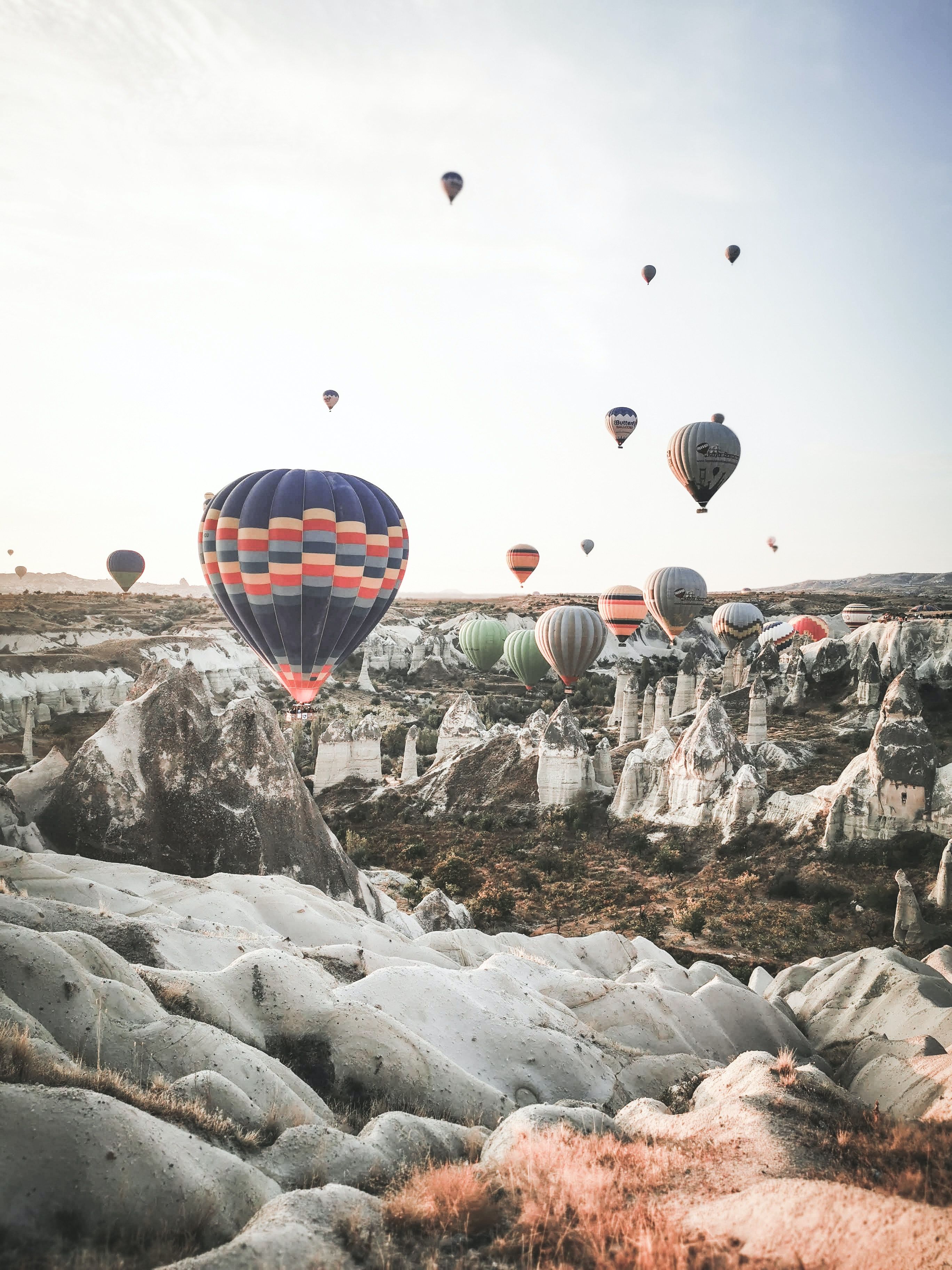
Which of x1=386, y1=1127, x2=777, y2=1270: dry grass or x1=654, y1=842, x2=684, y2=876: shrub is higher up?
x1=386, y1=1127, x2=777, y2=1270: dry grass

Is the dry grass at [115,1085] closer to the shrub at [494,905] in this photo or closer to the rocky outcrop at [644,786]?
the shrub at [494,905]

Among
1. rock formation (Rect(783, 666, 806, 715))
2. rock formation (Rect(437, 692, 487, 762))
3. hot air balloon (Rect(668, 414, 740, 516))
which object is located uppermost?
hot air balloon (Rect(668, 414, 740, 516))

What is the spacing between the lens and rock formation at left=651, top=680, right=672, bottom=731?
3955 cm

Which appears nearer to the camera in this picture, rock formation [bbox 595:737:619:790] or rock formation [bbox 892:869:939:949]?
rock formation [bbox 892:869:939:949]

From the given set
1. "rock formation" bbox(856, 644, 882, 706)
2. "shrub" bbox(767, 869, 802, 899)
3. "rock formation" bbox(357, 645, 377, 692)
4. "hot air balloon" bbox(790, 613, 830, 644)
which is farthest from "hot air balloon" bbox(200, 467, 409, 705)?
"hot air balloon" bbox(790, 613, 830, 644)

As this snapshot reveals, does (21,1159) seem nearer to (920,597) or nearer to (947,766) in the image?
(947,766)

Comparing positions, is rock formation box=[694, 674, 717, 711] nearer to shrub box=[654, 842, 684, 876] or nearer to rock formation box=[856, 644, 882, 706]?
shrub box=[654, 842, 684, 876]

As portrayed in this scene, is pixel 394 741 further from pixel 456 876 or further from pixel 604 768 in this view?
pixel 456 876

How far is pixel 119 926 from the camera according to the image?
895cm

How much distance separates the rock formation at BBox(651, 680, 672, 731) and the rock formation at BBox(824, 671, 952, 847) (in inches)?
640

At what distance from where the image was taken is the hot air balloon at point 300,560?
22984 millimetres

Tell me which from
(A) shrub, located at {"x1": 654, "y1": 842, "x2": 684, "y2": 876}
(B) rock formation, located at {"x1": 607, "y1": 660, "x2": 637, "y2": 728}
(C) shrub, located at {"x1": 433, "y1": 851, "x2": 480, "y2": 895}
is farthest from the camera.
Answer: (B) rock formation, located at {"x1": 607, "y1": 660, "x2": 637, "y2": 728}

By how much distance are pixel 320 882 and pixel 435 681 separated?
57.4 meters

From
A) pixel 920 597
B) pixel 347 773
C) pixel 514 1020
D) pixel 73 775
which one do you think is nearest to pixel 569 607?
pixel 347 773
